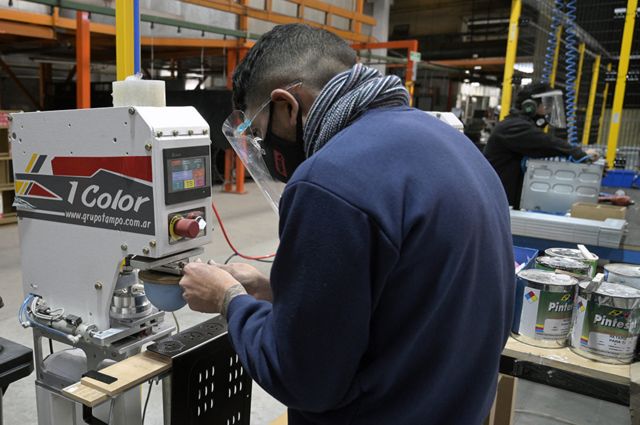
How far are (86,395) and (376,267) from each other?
1.98 feet

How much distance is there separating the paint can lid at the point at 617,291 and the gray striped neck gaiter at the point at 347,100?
29.0 inches

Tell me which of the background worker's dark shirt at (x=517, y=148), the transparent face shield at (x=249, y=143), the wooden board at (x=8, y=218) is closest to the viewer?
the transparent face shield at (x=249, y=143)

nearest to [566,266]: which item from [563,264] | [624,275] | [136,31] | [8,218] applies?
[563,264]

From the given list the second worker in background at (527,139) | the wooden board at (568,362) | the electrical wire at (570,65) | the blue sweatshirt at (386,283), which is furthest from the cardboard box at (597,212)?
the electrical wire at (570,65)

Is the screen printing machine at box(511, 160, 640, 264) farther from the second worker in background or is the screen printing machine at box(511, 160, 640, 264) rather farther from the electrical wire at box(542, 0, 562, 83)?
the electrical wire at box(542, 0, 562, 83)

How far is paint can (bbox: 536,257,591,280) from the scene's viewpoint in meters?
1.41

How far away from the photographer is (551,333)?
1.27 m

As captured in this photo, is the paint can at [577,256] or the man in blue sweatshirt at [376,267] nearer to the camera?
the man in blue sweatshirt at [376,267]

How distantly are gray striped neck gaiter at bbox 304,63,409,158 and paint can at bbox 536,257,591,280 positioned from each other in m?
0.86

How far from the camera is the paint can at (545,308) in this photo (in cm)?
124

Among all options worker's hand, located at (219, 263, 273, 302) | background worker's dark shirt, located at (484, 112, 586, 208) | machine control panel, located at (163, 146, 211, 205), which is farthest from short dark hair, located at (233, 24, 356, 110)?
background worker's dark shirt, located at (484, 112, 586, 208)

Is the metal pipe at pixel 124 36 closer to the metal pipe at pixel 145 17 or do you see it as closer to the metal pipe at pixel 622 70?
the metal pipe at pixel 145 17

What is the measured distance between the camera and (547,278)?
4.22ft

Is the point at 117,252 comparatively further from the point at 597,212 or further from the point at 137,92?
the point at 597,212
